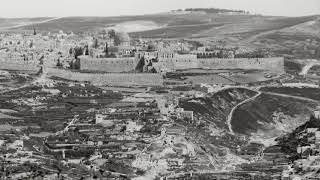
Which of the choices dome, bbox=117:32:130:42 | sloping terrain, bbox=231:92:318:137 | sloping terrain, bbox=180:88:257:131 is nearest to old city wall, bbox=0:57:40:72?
sloping terrain, bbox=180:88:257:131

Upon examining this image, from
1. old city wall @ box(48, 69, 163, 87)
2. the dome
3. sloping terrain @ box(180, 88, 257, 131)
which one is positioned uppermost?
the dome

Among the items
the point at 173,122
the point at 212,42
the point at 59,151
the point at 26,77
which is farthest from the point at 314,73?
the point at 59,151

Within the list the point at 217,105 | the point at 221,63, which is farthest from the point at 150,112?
the point at 221,63

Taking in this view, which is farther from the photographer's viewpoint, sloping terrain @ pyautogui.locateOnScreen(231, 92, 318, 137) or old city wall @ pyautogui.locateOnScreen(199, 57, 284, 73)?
old city wall @ pyautogui.locateOnScreen(199, 57, 284, 73)

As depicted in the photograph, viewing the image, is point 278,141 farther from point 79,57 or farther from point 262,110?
point 79,57

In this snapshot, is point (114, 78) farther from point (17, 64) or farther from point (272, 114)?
point (272, 114)

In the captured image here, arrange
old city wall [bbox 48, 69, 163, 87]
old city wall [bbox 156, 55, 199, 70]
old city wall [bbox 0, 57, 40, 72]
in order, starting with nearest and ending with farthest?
1. old city wall [bbox 48, 69, 163, 87]
2. old city wall [bbox 0, 57, 40, 72]
3. old city wall [bbox 156, 55, 199, 70]

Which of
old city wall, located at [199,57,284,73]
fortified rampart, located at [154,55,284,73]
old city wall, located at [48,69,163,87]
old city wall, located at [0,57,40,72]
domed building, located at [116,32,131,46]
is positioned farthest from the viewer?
domed building, located at [116,32,131,46]

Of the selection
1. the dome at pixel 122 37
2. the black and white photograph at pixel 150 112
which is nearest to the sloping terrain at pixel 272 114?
the black and white photograph at pixel 150 112

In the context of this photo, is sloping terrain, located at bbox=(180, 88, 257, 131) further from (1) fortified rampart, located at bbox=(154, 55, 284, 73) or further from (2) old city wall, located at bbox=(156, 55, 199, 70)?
(1) fortified rampart, located at bbox=(154, 55, 284, 73)
